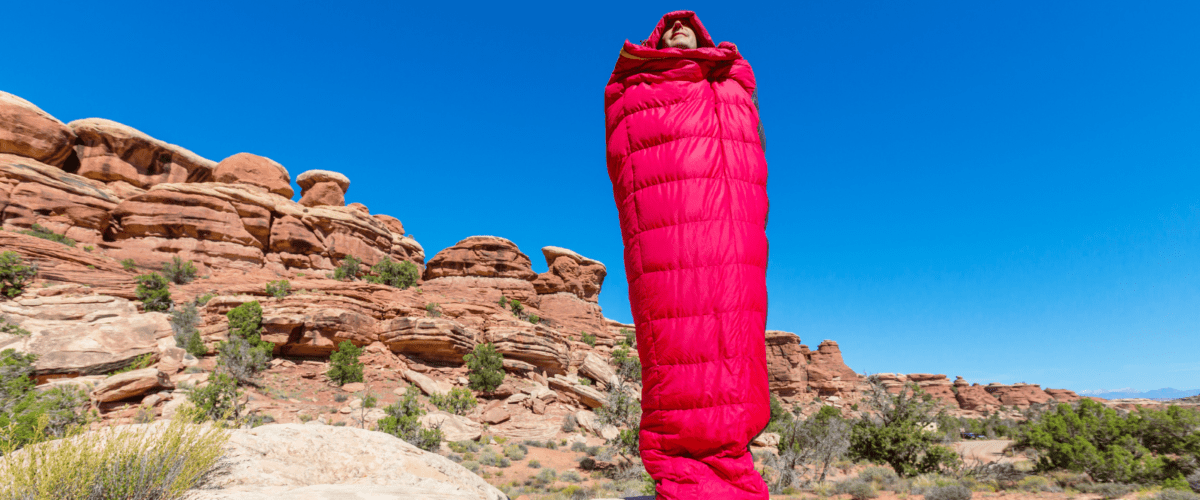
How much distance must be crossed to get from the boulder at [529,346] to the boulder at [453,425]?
6.78 meters

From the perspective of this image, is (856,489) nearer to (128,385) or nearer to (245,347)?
(128,385)

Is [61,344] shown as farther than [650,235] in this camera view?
Yes

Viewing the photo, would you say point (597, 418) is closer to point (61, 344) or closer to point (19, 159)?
point (61, 344)

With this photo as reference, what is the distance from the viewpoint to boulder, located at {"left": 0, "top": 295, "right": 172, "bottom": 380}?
13211 mm

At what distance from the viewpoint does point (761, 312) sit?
117 inches

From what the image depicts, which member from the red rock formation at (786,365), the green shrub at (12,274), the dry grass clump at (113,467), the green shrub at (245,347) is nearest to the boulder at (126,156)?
the green shrub at (12,274)

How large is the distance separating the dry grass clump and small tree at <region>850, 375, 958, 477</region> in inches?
537

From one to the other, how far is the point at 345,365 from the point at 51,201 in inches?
746

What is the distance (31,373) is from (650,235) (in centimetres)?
1838

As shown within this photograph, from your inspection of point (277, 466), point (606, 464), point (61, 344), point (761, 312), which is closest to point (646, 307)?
point (761, 312)

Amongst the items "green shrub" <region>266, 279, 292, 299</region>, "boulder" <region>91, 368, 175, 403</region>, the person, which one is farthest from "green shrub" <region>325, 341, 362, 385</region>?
the person

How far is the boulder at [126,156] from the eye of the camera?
29172 millimetres

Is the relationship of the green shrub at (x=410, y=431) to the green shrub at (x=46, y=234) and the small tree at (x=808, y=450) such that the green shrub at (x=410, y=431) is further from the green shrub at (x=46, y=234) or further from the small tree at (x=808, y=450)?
the green shrub at (x=46, y=234)

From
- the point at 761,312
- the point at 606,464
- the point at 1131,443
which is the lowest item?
the point at 606,464
